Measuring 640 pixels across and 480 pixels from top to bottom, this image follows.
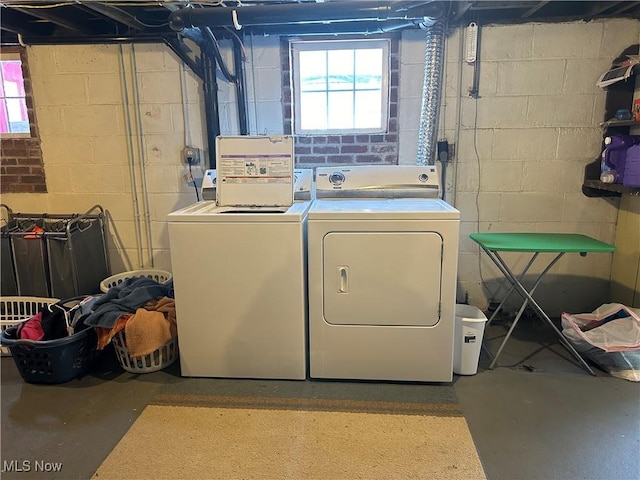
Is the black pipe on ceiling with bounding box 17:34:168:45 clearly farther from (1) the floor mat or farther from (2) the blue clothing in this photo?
(1) the floor mat

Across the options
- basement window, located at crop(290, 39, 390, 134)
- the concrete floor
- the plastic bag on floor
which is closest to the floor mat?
the concrete floor

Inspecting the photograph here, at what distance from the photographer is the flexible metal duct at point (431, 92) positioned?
8.54 ft

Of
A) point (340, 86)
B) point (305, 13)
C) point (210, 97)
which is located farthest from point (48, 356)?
point (340, 86)

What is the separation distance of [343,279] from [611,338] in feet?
4.85

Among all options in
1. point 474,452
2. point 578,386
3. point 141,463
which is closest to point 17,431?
point 141,463

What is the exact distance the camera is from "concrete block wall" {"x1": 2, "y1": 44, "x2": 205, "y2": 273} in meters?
2.97

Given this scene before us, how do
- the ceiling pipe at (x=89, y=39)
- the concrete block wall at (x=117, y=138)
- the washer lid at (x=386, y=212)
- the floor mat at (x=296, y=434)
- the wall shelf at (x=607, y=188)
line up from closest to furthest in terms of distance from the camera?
1. the floor mat at (x=296, y=434)
2. the washer lid at (x=386, y=212)
3. the wall shelf at (x=607, y=188)
4. the ceiling pipe at (x=89, y=39)
5. the concrete block wall at (x=117, y=138)

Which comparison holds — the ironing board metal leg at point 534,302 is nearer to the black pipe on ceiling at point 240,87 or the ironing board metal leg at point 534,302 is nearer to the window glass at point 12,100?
the black pipe on ceiling at point 240,87

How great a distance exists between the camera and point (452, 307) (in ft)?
7.04

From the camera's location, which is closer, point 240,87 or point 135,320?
point 135,320

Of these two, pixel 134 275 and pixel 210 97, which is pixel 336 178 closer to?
pixel 210 97

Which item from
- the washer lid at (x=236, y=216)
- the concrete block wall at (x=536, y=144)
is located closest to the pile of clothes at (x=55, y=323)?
the washer lid at (x=236, y=216)

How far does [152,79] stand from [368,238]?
6.40 ft

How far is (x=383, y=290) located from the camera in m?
2.15
